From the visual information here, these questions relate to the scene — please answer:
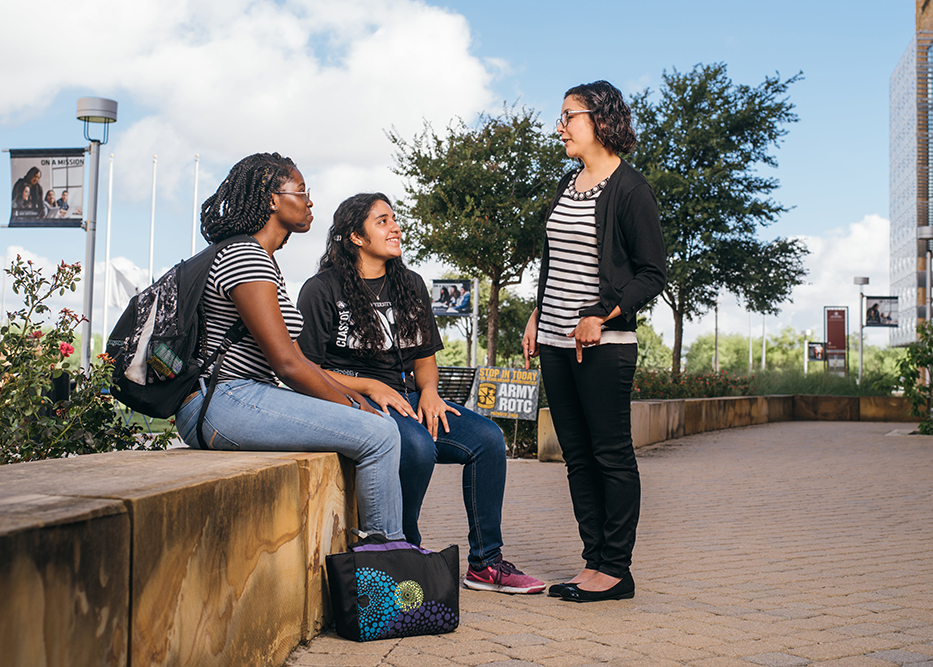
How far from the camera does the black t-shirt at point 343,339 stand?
12.9 ft

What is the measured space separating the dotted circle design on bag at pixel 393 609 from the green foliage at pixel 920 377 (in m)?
13.6

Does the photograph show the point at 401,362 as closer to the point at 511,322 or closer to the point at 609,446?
the point at 609,446

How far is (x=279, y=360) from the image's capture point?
3.22 metres

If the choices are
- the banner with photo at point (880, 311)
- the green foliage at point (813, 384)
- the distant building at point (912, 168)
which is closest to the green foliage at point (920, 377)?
the green foliage at point (813, 384)

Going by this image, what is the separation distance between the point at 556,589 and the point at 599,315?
3.79 ft

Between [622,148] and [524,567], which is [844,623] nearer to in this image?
[524,567]

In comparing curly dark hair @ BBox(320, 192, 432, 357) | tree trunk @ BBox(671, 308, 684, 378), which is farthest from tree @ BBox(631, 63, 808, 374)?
curly dark hair @ BBox(320, 192, 432, 357)

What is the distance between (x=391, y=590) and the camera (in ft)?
10.2

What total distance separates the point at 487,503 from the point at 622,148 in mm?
1613

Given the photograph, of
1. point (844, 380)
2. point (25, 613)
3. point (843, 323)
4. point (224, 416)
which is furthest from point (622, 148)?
point (843, 323)

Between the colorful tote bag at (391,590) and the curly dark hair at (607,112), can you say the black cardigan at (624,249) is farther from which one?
the colorful tote bag at (391,590)

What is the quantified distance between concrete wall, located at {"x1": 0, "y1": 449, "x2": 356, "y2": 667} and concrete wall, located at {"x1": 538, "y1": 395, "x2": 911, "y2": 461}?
777 centimetres

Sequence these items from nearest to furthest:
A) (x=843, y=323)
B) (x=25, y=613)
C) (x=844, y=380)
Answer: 1. (x=25, y=613)
2. (x=844, y=380)
3. (x=843, y=323)

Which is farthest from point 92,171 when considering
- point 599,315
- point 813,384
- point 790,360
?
point 790,360
